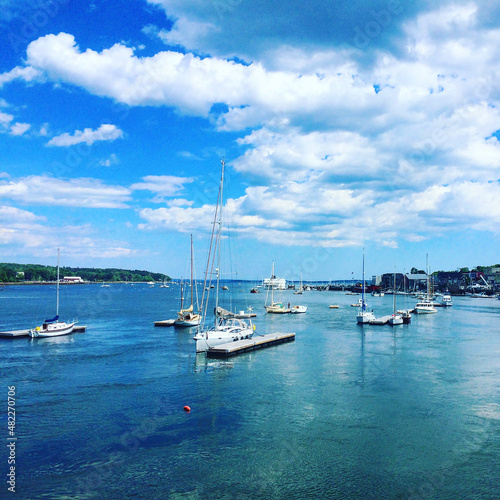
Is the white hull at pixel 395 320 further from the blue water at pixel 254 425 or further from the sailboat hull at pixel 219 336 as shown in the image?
the sailboat hull at pixel 219 336

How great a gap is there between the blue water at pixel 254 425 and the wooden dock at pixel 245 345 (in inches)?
71.0

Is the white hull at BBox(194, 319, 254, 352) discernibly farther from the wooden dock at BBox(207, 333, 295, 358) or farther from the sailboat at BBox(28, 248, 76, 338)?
the sailboat at BBox(28, 248, 76, 338)

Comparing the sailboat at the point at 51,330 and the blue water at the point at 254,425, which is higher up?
the sailboat at the point at 51,330

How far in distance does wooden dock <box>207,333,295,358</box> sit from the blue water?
1802 mm

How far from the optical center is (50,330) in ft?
246

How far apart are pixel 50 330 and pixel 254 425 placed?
55514 mm

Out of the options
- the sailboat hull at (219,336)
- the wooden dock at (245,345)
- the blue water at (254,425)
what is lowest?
the blue water at (254,425)

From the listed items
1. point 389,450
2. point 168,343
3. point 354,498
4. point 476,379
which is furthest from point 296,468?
point 168,343

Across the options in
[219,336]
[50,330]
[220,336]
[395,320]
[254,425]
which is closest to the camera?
[254,425]

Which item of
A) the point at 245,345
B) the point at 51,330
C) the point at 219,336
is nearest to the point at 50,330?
the point at 51,330

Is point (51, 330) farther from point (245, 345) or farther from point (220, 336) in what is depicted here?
point (245, 345)

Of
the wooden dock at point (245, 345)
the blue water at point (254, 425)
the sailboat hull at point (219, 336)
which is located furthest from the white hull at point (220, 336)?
Result: the blue water at point (254, 425)

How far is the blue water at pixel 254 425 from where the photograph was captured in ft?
77.5

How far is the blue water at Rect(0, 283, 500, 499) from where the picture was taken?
2362cm
